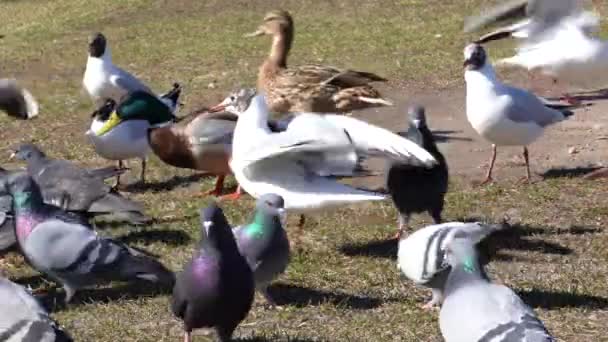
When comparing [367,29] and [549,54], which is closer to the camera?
[549,54]

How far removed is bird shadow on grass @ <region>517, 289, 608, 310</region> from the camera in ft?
17.5

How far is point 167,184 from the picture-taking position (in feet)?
27.3

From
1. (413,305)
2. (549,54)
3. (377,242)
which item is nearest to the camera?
A: (413,305)

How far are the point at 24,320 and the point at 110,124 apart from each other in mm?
4197

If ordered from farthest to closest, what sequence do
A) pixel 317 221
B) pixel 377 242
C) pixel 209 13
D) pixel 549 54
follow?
pixel 209 13
pixel 549 54
pixel 317 221
pixel 377 242

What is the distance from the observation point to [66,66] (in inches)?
551

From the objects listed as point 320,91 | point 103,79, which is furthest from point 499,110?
point 103,79

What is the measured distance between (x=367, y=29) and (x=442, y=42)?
5.37 feet

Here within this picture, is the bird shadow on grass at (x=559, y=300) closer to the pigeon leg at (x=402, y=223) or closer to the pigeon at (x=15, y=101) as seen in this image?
the pigeon leg at (x=402, y=223)

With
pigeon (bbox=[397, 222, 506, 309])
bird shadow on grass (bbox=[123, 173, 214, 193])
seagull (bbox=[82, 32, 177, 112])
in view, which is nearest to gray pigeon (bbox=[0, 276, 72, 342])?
pigeon (bbox=[397, 222, 506, 309])

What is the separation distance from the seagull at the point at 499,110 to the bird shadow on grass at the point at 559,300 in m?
2.28

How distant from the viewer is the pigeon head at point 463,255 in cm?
429

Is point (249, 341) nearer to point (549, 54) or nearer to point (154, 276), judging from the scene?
point (154, 276)

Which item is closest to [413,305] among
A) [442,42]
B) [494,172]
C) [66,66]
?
[494,172]
